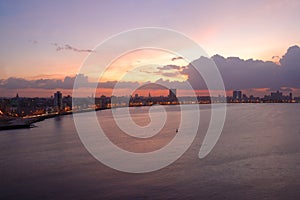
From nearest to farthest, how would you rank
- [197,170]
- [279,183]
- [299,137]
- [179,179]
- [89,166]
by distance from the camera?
1. [279,183]
2. [179,179]
3. [197,170]
4. [89,166]
5. [299,137]

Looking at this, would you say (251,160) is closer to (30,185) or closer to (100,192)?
(100,192)

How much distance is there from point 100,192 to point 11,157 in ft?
16.8

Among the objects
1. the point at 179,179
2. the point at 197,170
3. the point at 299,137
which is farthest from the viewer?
the point at 299,137

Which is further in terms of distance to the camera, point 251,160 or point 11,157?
point 11,157

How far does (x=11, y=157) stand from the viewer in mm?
9250

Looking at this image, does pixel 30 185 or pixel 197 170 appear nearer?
pixel 30 185

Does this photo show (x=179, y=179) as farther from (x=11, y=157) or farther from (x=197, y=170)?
(x=11, y=157)

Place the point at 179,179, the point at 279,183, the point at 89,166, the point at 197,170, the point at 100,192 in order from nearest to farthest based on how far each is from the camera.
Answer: the point at 100,192, the point at 279,183, the point at 179,179, the point at 197,170, the point at 89,166

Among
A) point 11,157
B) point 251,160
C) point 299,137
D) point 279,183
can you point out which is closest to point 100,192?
point 279,183

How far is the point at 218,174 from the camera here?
6.54m

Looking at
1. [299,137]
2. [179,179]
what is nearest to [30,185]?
[179,179]

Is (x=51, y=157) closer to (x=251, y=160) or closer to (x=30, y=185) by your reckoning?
(x=30, y=185)

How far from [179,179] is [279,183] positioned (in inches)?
80.6

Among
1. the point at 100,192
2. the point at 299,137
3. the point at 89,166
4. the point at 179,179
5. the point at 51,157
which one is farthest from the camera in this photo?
the point at 299,137
